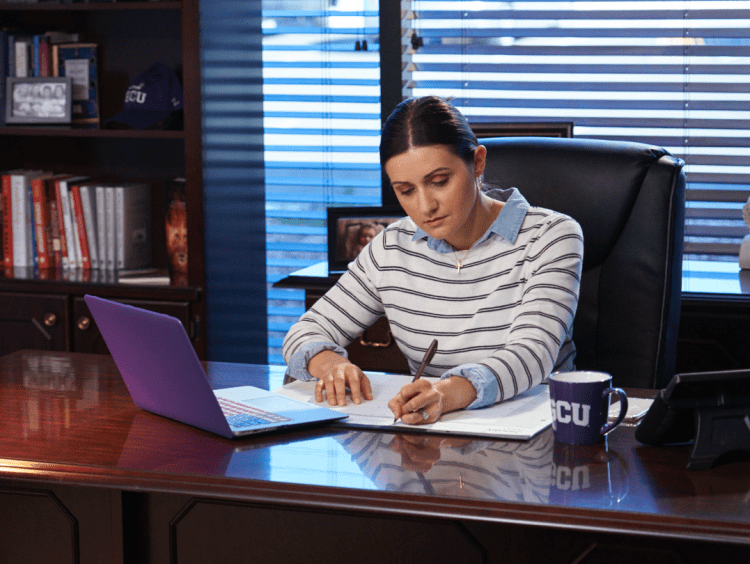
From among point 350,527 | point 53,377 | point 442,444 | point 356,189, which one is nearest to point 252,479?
point 350,527

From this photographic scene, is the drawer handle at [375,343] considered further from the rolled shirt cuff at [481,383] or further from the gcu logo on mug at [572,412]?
the gcu logo on mug at [572,412]

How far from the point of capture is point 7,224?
2.77 metres

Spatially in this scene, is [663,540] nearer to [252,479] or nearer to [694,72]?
[252,479]

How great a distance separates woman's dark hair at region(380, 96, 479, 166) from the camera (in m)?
1.51

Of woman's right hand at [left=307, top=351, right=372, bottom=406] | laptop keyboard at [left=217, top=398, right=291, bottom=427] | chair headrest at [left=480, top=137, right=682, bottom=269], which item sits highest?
chair headrest at [left=480, top=137, right=682, bottom=269]

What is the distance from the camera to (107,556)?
1133 mm

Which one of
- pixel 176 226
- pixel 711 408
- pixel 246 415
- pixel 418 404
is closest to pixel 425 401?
pixel 418 404

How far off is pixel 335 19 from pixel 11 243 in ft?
4.10

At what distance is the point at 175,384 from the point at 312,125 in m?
1.88

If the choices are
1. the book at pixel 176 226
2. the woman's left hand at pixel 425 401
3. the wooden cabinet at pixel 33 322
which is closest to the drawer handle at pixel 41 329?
the wooden cabinet at pixel 33 322

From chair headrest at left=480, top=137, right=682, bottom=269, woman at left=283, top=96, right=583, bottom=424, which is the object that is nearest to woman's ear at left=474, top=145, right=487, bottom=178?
woman at left=283, top=96, right=583, bottom=424

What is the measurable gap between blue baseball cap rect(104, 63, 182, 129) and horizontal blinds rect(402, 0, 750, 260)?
0.72 m

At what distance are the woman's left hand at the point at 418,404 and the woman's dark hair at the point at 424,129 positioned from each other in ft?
1.54

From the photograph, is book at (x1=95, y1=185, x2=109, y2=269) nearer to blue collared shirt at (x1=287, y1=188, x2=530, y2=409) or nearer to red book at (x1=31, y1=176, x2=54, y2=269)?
red book at (x1=31, y1=176, x2=54, y2=269)
